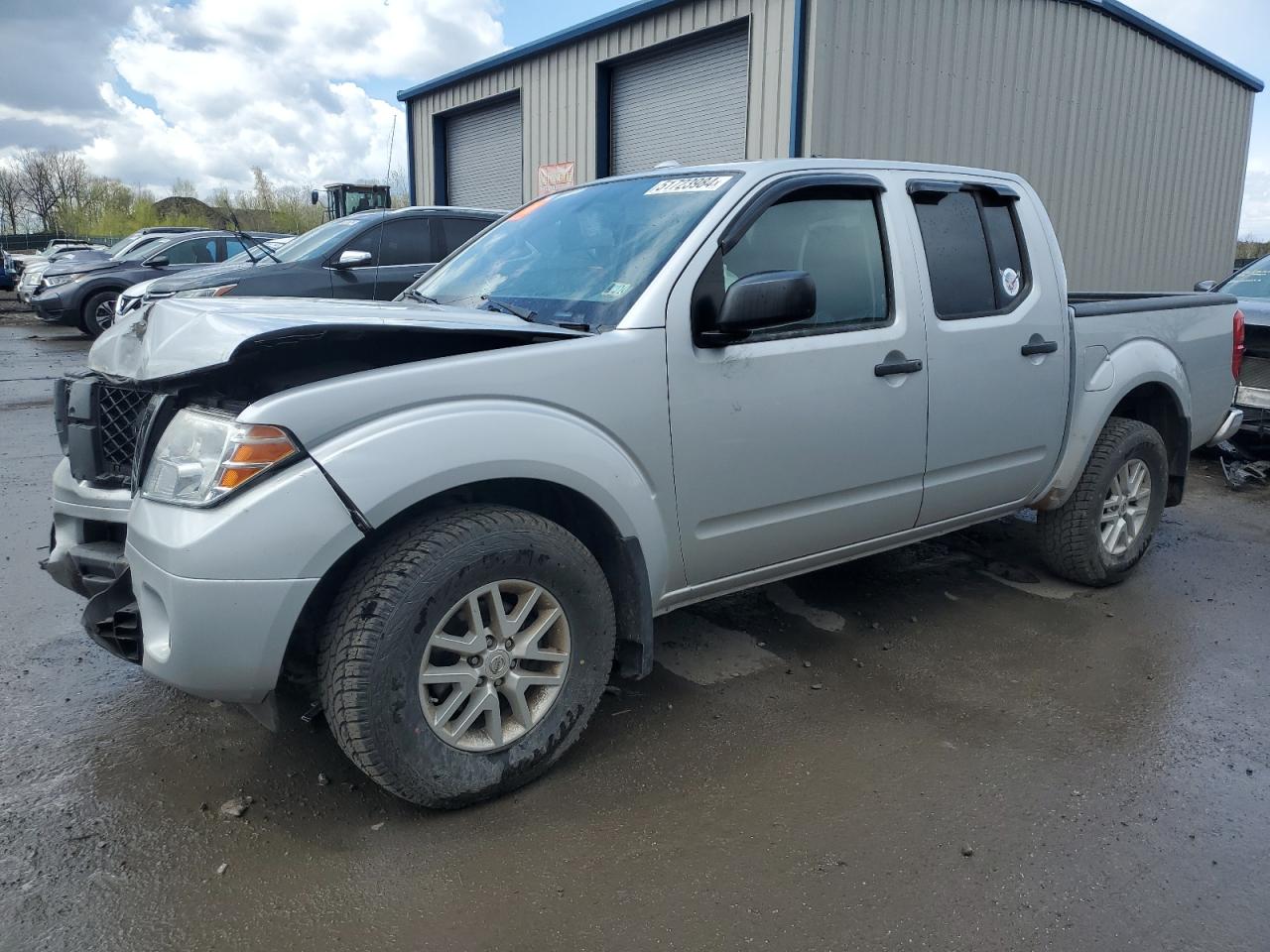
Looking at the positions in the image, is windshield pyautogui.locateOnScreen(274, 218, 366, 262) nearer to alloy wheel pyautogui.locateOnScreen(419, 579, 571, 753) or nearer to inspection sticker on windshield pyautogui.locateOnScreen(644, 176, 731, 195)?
inspection sticker on windshield pyautogui.locateOnScreen(644, 176, 731, 195)

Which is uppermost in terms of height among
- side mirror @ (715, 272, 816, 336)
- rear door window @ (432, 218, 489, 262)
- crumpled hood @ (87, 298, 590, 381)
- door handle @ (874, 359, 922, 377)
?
rear door window @ (432, 218, 489, 262)

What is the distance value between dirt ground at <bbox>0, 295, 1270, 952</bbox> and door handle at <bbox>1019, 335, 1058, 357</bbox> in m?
1.19

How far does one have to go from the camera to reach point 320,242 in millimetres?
9000

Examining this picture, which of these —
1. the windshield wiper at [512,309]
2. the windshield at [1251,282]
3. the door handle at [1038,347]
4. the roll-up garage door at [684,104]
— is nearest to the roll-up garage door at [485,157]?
the roll-up garage door at [684,104]

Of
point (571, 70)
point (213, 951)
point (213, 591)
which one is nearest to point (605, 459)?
point (213, 591)

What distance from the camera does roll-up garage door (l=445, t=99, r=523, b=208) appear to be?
1667cm

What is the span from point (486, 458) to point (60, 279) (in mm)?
16167

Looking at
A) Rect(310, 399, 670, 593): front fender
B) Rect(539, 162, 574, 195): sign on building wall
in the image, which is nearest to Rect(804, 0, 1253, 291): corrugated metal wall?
Rect(539, 162, 574, 195): sign on building wall

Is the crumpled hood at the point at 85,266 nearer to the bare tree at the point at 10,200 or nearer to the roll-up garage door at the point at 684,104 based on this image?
the roll-up garage door at the point at 684,104

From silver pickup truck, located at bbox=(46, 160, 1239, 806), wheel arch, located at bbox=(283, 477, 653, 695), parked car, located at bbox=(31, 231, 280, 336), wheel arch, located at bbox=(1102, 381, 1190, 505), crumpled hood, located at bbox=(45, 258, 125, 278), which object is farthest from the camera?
crumpled hood, located at bbox=(45, 258, 125, 278)

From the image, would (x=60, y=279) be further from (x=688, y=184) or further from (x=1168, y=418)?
(x=1168, y=418)

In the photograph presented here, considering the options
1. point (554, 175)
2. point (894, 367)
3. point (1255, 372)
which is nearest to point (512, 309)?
point (894, 367)

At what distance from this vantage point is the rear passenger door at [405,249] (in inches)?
357

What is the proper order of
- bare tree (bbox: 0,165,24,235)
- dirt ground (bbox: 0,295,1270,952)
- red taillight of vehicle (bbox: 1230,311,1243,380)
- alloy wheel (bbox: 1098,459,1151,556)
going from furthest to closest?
bare tree (bbox: 0,165,24,235), red taillight of vehicle (bbox: 1230,311,1243,380), alloy wheel (bbox: 1098,459,1151,556), dirt ground (bbox: 0,295,1270,952)
